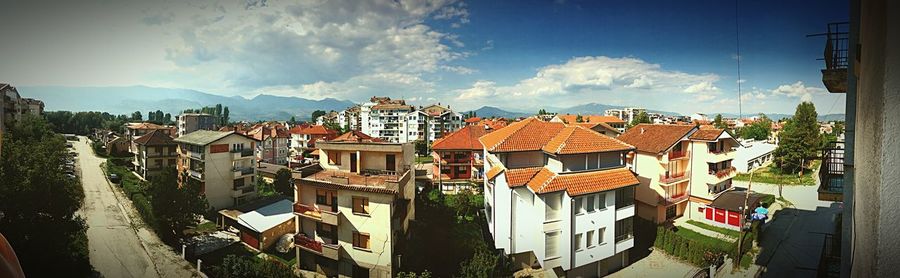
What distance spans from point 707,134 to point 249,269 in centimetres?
567

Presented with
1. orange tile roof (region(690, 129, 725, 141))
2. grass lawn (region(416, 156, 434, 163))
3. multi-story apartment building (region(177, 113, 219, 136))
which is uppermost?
multi-story apartment building (region(177, 113, 219, 136))

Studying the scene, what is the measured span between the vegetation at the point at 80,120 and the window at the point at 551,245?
17.9 feet

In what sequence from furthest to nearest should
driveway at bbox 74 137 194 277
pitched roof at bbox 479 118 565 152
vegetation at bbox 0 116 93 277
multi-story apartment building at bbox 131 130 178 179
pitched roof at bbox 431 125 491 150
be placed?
1. pitched roof at bbox 431 125 491 150
2. pitched roof at bbox 479 118 565 152
3. multi-story apartment building at bbox 131 130 178 179
4. driveway at bbox 74 137 194 277
5. vegetation at bbox 0 116 93 277

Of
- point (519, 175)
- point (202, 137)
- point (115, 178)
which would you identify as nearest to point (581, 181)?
point (519, 175)

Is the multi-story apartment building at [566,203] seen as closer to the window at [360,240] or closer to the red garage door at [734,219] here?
the red garage door at [734,219]

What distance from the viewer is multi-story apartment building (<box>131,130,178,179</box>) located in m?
4.26

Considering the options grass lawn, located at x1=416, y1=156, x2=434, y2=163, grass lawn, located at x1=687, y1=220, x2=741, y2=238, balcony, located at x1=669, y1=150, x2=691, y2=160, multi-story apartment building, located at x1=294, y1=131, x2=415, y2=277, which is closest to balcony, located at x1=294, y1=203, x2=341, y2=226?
multi-story apartment building, located at x1=294, y1=131, x2=415, y2=277

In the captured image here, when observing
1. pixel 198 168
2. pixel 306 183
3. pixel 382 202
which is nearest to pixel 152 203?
pixel 198 168

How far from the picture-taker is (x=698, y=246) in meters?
4.30

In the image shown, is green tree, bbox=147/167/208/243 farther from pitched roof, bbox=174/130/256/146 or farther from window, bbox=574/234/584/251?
window, bbox=574/234/584/251

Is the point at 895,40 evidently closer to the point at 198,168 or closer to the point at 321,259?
the point at 321,259

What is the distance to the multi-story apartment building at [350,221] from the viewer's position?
3.92m

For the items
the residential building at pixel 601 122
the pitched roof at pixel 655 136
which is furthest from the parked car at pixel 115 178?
the pitched roof at pixel 655 136

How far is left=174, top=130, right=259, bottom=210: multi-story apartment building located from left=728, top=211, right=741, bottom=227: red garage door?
5833 mm
